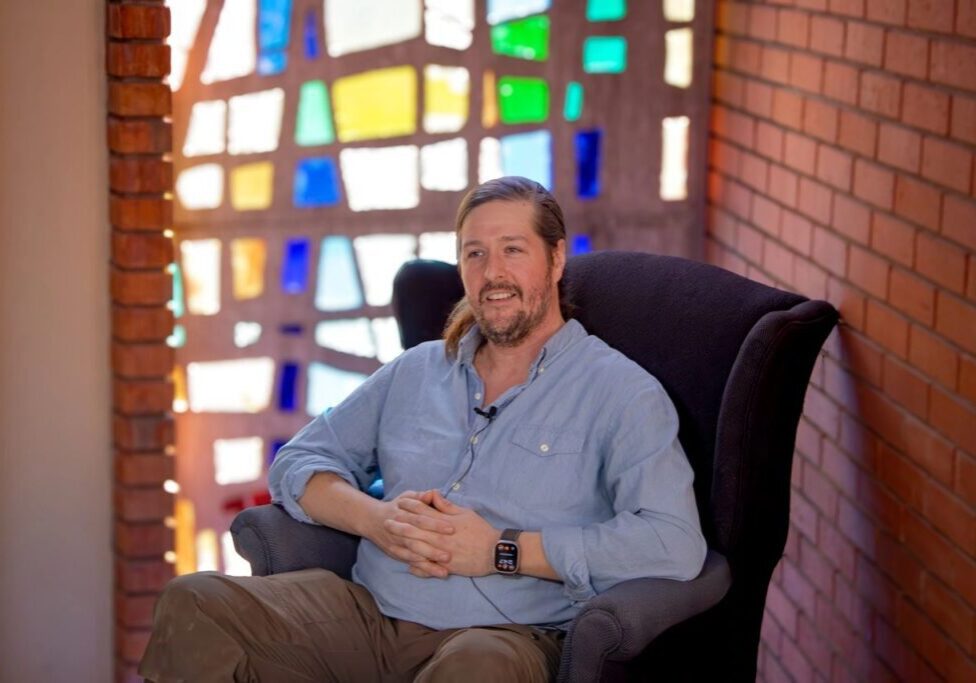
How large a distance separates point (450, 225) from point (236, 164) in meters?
0.56

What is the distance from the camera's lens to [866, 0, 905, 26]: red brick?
2586 mm

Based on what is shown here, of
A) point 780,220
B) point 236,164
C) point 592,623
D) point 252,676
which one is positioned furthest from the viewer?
point 236,164

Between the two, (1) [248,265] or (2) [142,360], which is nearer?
(2) [142,360]

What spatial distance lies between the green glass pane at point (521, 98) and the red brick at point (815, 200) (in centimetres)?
87

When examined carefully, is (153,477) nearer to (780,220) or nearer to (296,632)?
(296,632)

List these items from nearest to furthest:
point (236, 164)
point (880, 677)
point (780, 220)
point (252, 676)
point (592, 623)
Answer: point (592, 623)
point (252, 676)
point (880, 677)
point (780, 220)
point (236, 164)

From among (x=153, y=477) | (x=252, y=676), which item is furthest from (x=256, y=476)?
(x=252, y=676)

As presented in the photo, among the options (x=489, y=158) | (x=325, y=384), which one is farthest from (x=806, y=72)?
(x=325, y=384)

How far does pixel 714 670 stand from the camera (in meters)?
2.46

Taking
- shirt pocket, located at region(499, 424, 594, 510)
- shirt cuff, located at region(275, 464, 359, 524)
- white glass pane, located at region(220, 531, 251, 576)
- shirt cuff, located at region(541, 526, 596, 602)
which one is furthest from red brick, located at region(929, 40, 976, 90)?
white glass pane, located at region(220, 531, 251, 576)

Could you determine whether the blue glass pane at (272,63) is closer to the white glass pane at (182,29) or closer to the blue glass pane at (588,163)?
the white glass pane at (182,29)

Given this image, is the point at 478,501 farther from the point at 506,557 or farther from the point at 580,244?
the point at 580,244

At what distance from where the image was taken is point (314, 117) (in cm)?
363

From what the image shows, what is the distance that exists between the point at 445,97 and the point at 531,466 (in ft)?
4.74
